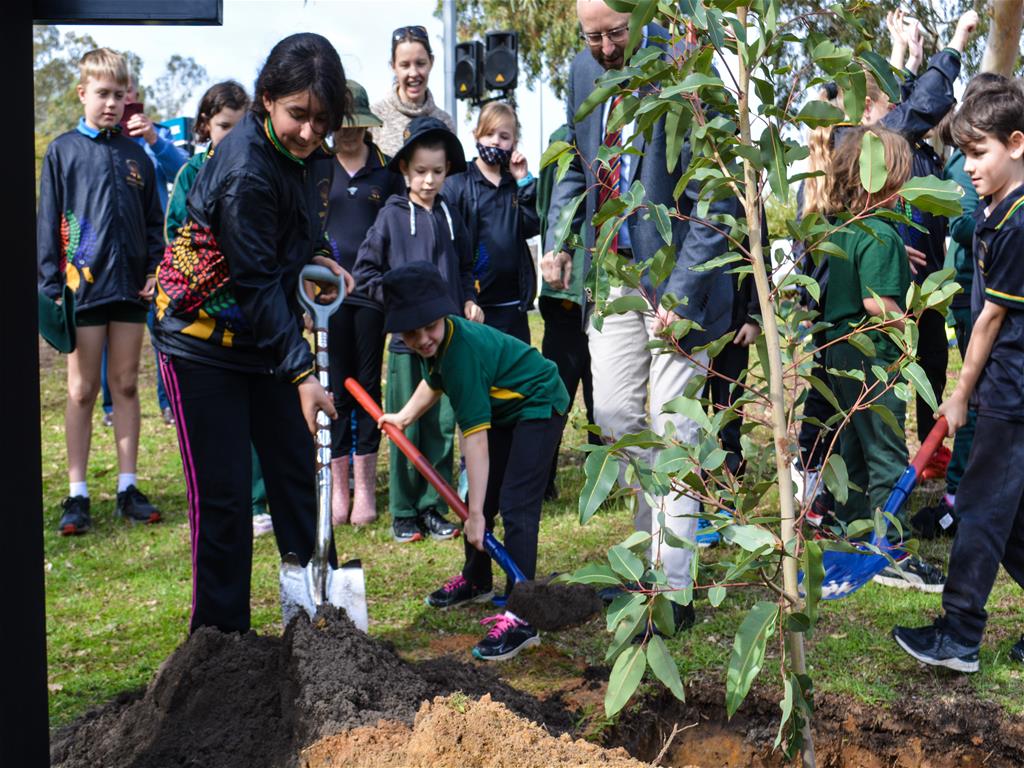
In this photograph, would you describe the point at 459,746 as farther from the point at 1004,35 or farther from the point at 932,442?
the point at 1004,35

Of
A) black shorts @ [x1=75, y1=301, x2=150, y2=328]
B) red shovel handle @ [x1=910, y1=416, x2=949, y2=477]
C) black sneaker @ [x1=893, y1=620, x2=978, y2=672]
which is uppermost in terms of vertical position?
black shorts @ [x1=75, y1=301, x2=150, y2=328]

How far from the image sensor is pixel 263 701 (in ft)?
9.74

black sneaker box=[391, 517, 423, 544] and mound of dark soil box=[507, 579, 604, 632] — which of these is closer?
mound of dark soil box=[507, 579, 604, 632]

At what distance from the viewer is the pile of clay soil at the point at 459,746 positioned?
2145 mm

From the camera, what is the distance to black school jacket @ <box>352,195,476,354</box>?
5742mm

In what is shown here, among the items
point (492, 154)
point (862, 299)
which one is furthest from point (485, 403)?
point (492, 154)

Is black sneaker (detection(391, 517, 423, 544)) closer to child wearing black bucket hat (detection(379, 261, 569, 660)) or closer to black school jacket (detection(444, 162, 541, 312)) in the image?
child wearing black bucket hat (detection(379, 261, 569, 660))

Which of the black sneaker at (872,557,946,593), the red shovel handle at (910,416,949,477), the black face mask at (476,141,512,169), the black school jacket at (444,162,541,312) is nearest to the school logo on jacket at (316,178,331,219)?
the red shovel handle at (910,416,949,477)

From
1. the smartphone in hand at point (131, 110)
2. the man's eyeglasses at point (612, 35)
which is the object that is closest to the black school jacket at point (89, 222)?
the smartphone in hand at point (131, 110)

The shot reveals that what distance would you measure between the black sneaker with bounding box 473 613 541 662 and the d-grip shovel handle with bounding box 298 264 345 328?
1.25 m

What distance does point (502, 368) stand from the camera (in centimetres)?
440

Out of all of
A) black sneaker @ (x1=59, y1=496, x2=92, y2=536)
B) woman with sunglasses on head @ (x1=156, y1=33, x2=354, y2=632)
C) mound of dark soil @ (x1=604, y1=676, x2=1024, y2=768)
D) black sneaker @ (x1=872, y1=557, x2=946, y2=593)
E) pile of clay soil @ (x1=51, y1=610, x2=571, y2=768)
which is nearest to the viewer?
pile of clay soil @ (x1=51, y1=610, x2=571, y2=768)

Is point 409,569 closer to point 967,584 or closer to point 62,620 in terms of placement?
point 62,620

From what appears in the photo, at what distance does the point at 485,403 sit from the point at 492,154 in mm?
2562
